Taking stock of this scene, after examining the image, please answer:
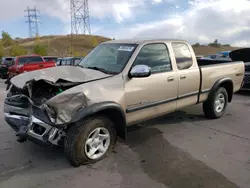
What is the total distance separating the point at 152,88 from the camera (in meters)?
3.77

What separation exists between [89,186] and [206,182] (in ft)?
4.89

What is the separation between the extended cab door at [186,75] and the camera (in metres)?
4.32

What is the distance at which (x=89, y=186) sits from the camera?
9.16 feet

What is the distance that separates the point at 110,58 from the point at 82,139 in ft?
5.17

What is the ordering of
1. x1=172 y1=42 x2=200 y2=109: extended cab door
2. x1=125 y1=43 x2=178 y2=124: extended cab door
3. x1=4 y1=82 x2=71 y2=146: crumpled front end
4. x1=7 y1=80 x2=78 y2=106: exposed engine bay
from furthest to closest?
1. x1=172 y1=42 x2=200 y2=109: extended cab door
2. x1=125 y1=43 x2=178 y2=124: extended cab door
3. x1=7 y1=80 x2=78 y2=106: exposed engine bay
4. x1=4 y1=82 x2=71 y2=146: crumpled front end

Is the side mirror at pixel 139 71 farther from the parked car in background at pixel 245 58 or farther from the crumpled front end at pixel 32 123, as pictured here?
the parked car in background at pixel 245 58

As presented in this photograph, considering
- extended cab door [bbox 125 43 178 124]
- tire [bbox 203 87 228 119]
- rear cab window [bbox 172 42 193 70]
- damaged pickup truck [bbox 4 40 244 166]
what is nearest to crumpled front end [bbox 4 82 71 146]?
damaged pickup truck [bbox 4 40 244 166]

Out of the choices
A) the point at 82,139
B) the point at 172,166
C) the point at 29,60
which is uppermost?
the point at 29,60

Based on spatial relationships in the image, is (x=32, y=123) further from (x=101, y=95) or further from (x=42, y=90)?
(x=101, y=95)

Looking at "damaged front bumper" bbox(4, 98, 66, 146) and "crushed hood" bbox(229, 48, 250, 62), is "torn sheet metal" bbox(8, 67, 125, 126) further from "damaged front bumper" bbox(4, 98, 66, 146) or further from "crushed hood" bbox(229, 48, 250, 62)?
"crushed hood" bbox(229, 48, 250, 62)

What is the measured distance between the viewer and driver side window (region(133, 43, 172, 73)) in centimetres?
379

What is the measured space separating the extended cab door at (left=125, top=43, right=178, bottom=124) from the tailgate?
40.6 inches

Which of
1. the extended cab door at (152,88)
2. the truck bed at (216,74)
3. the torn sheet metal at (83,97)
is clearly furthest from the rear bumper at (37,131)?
the truck bed at (216,74)

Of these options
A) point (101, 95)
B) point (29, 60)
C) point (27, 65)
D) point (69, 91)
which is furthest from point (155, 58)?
point (29, 60)
